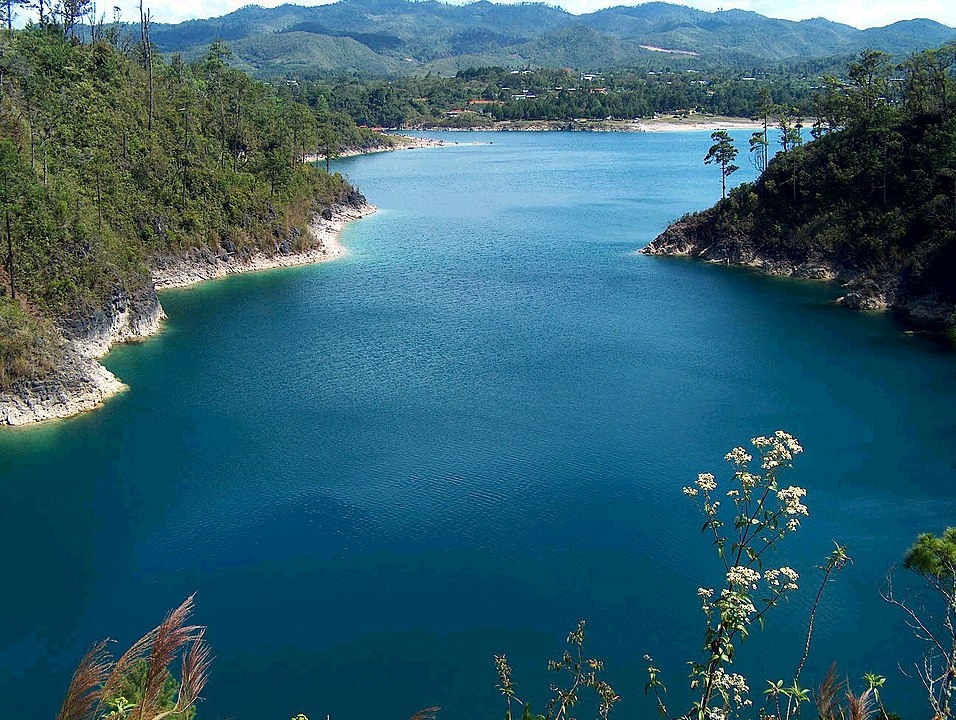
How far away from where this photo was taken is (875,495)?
24312mm

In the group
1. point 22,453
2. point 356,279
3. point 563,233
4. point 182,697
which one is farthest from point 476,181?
point 182,697

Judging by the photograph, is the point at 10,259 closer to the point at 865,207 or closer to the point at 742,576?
the point at 742,576

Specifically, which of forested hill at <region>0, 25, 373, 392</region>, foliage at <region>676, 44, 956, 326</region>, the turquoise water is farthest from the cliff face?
foliage at <region>676, 44, 956, 326</region>

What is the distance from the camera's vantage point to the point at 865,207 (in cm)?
4747

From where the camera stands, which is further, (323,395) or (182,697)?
(323,395)

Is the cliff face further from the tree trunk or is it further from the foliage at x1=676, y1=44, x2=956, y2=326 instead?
the foliage at x1=676, y1=44, x2=956, y2=326

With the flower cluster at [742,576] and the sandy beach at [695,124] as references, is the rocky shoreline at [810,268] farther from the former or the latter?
the sandy beach at [695,124]

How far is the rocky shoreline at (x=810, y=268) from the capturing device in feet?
133

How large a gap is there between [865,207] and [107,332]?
127 ft

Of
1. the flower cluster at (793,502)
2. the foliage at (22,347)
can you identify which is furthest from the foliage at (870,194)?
the foliage at (22,347)

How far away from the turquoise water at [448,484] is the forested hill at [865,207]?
3254 mm

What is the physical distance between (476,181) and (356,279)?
44314mm

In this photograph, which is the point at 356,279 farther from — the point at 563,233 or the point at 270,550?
the point at 270,550

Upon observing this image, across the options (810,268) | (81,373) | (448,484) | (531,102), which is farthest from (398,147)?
(448,484)
